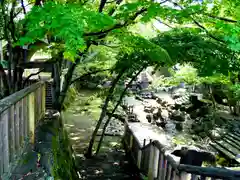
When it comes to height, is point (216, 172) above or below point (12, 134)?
below

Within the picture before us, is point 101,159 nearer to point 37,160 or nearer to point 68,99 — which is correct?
point 37,160

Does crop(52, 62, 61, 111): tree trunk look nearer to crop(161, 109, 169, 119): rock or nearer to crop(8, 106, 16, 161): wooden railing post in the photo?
crop(8, 106, 16, 161): wooden railing post

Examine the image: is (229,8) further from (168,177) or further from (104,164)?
(104,164)

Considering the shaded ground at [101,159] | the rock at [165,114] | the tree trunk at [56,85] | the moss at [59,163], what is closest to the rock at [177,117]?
the rock at [165,114]

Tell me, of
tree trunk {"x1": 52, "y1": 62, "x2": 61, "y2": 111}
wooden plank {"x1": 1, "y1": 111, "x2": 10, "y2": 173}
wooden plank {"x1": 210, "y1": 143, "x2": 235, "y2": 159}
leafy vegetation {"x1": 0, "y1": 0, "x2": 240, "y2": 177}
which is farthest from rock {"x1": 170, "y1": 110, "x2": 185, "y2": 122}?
wooden plank {"x1": 1, "y1": 111, "x2": 10, "y2": 173}

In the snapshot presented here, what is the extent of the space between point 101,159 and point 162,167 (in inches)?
149

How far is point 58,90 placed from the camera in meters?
6.29

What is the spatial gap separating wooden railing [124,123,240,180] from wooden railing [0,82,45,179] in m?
2.02

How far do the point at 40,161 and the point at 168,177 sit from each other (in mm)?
1891

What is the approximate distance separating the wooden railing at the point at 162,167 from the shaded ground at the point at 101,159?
1.35ft

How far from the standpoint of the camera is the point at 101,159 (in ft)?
24.5

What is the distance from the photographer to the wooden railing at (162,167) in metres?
2.44

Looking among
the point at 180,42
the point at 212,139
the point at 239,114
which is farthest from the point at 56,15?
the point at 239,114

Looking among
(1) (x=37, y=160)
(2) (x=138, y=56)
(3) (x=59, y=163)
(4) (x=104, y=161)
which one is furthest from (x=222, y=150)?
(1) (x=37, y=160)
